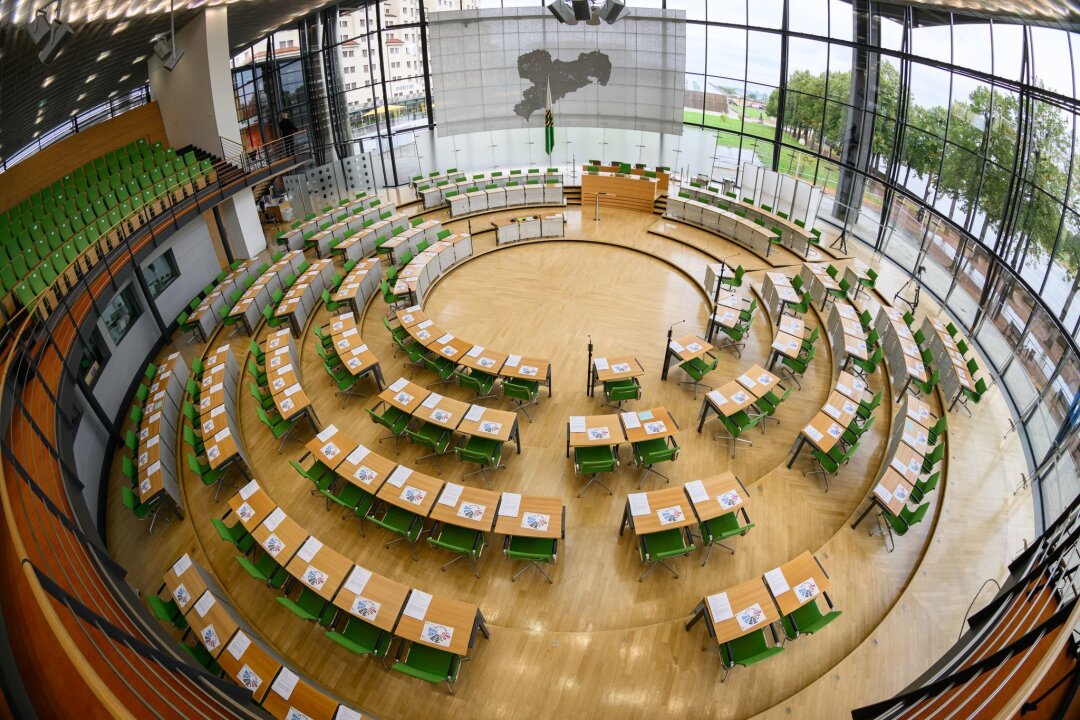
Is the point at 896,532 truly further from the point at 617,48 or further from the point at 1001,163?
the point at 617,48

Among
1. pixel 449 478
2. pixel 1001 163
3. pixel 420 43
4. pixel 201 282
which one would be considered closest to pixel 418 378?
pixel 449 478

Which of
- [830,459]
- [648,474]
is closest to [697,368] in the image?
[648,474]

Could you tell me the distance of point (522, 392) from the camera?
9.58 m

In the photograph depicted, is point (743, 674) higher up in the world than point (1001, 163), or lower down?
lower down

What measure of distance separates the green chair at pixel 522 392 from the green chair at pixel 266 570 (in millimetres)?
4455

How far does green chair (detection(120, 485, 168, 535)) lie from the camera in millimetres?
7383

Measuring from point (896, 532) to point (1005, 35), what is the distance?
9.81 metres

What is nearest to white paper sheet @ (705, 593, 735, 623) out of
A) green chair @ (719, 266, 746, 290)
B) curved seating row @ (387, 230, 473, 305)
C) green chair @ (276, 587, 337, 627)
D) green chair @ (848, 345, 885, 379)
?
green chair @ (276, 587, 337, 627)

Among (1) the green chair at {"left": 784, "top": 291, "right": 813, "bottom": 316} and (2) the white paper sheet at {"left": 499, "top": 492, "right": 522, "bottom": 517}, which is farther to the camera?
(1) the green chair at {"left": 784, "top": 291, "right": 813, "bottom": 316}

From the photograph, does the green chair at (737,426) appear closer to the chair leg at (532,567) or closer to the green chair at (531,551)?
the green chair at (531,551)

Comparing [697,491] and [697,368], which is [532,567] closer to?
[697,491]

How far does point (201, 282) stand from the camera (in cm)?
1360

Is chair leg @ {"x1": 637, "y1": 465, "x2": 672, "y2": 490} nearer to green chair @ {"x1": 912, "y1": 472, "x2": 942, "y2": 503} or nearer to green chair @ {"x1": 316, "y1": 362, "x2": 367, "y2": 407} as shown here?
green chair @ {"x1": 912, "y1": 472, "x2": 942, "y2": 503}

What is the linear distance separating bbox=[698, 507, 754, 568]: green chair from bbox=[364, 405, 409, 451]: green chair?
5.02 metres
